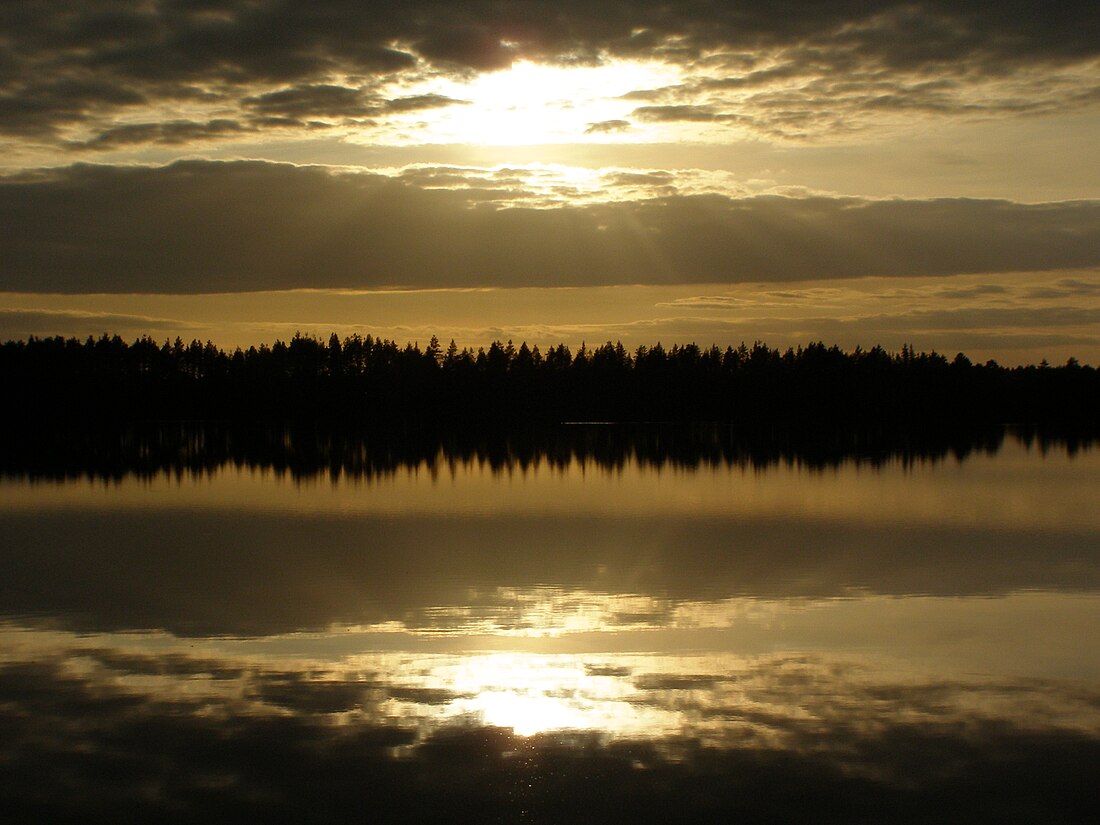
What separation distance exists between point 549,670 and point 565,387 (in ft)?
439

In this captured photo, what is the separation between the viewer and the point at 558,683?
36.1ft

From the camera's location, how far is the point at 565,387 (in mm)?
145250

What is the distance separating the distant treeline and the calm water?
108222mm

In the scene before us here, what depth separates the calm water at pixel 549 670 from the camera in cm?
821

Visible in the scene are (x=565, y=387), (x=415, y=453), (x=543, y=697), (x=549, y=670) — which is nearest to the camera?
(x=543, y=697)

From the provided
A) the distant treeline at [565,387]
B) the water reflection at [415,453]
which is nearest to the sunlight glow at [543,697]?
the water reflection at [415,453]

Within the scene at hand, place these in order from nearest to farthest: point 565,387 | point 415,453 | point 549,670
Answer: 1. point 549,670
2. point 415,453
3. point 565,387

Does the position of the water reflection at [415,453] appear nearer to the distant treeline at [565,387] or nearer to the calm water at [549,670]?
the calm water at [549,670]

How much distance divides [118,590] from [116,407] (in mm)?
120416

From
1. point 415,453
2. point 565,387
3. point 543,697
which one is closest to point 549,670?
point 543,697

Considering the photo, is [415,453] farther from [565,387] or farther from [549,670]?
[565,387]

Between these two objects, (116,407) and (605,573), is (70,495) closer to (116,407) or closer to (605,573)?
(605,573)

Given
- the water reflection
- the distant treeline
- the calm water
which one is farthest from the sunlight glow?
the distant treeline

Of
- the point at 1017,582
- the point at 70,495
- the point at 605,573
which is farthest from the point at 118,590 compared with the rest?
the point at 70,495
